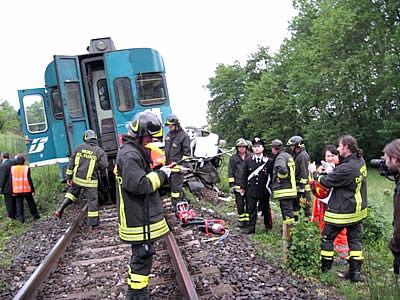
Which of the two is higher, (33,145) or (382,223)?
(33,145)

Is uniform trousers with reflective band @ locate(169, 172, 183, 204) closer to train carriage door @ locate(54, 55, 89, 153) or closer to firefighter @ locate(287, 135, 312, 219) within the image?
→ firefighter @ locate(287, 135, 312, 219)

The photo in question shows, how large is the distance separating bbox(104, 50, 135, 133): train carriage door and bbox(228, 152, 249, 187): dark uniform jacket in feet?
11.6

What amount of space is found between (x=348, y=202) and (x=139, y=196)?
103 inches

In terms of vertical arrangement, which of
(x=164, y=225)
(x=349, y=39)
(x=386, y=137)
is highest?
(x=349, y=39)

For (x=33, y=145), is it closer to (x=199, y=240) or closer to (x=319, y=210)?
(x=199, y=240)

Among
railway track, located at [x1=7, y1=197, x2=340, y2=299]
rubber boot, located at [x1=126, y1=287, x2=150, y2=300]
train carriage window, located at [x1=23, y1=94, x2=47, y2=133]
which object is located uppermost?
train carriage window, located at [x1=23, y1=94, x2=47, y2=133]

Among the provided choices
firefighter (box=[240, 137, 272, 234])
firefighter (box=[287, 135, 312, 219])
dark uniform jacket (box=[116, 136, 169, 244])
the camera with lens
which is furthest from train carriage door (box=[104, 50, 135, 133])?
the camera with lens

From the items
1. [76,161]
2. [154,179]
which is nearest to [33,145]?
[76,161]

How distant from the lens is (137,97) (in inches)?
413

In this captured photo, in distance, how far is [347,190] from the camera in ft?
16.9

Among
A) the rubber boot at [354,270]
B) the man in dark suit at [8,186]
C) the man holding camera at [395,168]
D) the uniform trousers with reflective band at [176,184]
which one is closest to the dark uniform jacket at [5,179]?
the man in dark suit at [8,186]

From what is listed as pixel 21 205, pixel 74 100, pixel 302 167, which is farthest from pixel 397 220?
pixel 21 205

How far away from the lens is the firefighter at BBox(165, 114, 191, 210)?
8352 millimetres

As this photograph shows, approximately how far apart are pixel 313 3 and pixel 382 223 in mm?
39596
